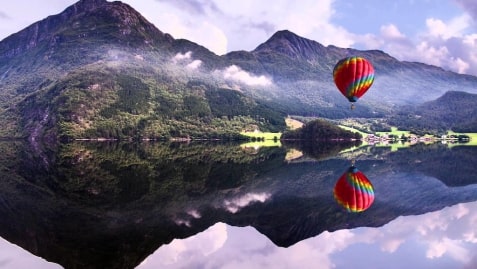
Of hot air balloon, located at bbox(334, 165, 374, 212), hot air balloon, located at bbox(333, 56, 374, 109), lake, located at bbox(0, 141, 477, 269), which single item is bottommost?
lake, located at bbox(0, 141, 477, 269)

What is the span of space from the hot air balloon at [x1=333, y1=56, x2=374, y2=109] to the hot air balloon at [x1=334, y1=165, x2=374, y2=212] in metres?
27.6

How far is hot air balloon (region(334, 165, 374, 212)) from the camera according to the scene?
33431 mm

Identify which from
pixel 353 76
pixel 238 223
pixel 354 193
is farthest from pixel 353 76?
pixel 238 223

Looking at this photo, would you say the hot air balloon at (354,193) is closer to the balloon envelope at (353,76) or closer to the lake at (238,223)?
the lake at (238,223)

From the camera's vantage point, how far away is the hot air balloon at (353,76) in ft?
243

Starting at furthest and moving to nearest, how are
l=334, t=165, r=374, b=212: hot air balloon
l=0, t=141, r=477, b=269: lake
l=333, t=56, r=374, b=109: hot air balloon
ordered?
l=333, t=56, r=374, b=109: hot air balloon < l=334, t=165, r=374, b=212: hot air balloon < l=0, t=141, r=477, b=269: lake

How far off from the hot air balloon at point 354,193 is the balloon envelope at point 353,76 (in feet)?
90.7

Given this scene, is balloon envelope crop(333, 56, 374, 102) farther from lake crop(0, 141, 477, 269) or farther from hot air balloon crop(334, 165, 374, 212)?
lake crop(0, 141, 477, 269)

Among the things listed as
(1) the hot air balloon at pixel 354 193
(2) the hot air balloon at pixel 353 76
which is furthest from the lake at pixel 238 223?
(2) the hot air balloon at pixel 353 76

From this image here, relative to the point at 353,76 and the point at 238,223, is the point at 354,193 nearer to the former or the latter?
the point at 238,223

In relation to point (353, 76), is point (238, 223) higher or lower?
lower

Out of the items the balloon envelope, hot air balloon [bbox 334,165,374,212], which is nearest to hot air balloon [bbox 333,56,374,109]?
the balloon envelope

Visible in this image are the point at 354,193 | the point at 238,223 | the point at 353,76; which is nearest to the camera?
the point at 238,223

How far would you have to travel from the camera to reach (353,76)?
2913 inches
